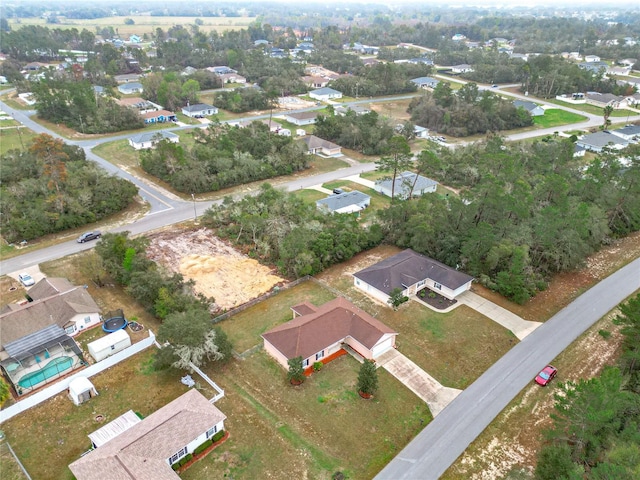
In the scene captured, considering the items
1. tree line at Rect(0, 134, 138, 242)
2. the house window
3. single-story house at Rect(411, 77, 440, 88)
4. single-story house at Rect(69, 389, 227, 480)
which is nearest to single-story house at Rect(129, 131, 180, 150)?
tree line at Rect(0, 134, 138, 242)

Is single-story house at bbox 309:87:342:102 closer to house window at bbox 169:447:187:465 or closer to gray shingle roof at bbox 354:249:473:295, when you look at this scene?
gray shingle roof at bbox 354:249:473:295

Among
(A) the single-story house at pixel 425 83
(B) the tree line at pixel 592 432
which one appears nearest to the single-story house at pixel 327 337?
(B) the tree line at pixel 592 432

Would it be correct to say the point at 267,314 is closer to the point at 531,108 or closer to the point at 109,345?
the point at 109,345

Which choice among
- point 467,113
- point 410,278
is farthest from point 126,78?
point 410,278

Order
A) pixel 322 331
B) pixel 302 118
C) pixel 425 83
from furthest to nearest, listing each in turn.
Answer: pixel 425 83, pixel 302 118, pixel 322 331

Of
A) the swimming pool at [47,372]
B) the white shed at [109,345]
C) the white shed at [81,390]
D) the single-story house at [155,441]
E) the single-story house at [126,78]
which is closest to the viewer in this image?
the single-story house at [155,441]

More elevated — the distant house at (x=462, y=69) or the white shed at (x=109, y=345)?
the distant house at (x=462, y=69)

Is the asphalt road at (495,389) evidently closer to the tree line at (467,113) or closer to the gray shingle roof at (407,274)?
the gray shingle roof at (407,274)
